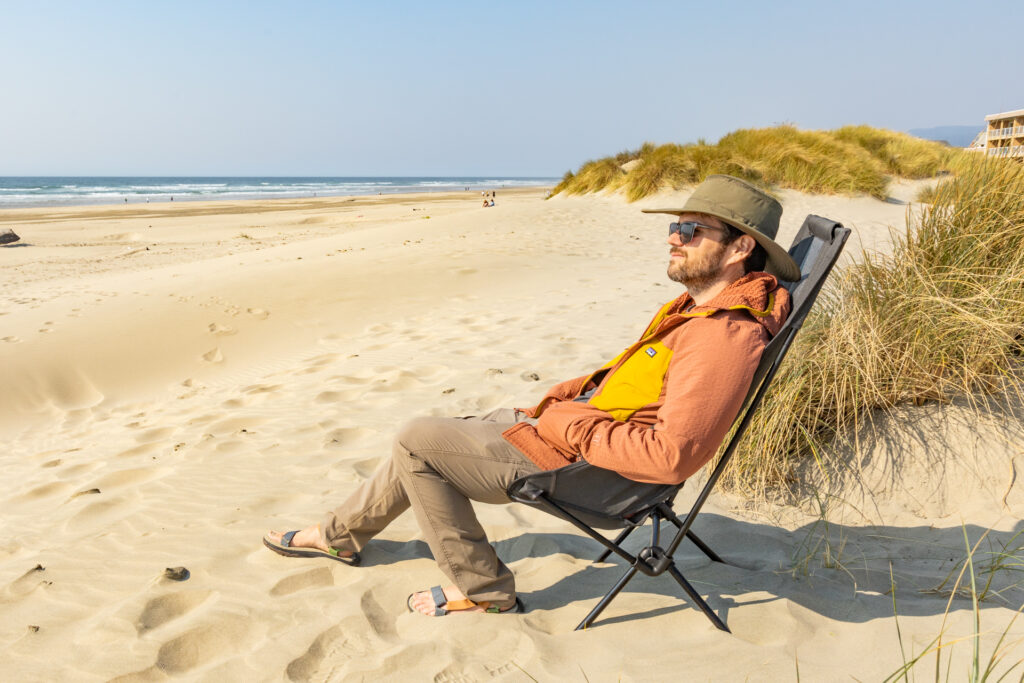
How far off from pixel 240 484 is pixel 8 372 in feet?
13.8

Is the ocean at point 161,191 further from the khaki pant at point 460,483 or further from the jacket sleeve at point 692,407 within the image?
the jacket sleeve at point 692,407

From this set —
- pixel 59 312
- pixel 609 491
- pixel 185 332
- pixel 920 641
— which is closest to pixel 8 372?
pixel 185 332

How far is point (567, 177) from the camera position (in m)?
24.2

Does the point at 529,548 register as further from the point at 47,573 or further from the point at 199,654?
the point at 47,573

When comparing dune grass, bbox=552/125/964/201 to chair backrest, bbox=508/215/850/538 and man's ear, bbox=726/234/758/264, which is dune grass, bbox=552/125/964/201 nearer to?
man's ear, bbox=726/234/758/264

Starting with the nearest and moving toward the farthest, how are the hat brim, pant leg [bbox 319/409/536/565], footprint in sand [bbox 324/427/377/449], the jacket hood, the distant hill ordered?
the jacket hood, the hat brim, pant leg [bbox 319/409/536/565], footprint in sand [bbox 324/427/377/449], the distant hill

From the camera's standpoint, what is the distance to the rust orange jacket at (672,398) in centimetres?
214

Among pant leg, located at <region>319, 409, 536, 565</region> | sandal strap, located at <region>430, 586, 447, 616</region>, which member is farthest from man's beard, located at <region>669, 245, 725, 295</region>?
sandal strap, located at <region>430, 586, 447, 616</region>

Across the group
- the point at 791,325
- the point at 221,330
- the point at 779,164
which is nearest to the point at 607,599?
the point at 791,325

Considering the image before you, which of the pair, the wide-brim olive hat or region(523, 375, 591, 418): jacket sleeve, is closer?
the wide-brim olive hat

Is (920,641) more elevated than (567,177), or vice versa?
(567,177)

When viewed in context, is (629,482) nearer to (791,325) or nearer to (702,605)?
(702,605)

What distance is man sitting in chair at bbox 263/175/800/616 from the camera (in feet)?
7.11

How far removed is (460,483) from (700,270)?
114cm
